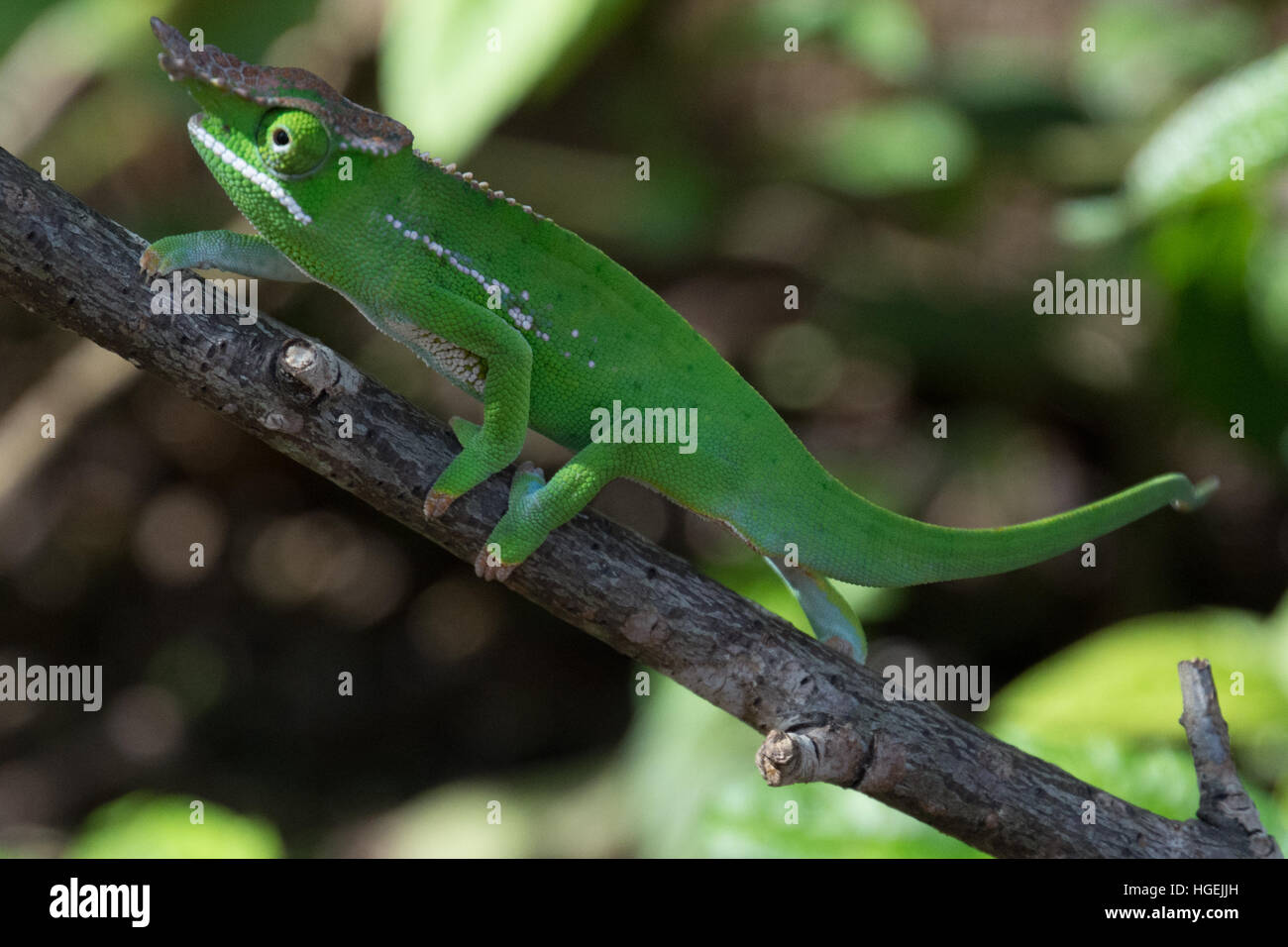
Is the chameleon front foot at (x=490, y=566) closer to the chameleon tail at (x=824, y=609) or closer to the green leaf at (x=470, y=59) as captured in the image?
the chameleon tail at (x=824, y=609)

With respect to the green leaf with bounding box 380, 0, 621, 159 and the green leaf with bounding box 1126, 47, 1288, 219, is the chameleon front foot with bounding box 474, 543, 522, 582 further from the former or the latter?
the green leaf with bounding box 1126, 47, 1288, 219

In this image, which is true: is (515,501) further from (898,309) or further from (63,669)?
(63,669)

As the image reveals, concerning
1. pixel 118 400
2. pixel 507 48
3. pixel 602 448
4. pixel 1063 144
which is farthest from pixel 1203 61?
pixel 118 400

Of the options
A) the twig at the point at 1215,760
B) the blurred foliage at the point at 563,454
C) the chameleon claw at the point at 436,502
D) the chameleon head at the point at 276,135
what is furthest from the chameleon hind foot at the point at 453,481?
the blurred foliage at the point at 563,454

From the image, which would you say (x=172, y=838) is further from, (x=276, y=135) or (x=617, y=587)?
(x=276, y=135)

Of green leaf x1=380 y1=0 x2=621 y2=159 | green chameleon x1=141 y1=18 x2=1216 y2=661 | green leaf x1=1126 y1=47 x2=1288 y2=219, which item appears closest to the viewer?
green chameleon x1=141 y1=18 x2=1216 y2=661

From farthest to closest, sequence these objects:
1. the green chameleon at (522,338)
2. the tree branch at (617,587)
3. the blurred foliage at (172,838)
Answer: the blurred foliage at (172,838) < the green chameleon at (522,338) < the tree branch at (617,587)

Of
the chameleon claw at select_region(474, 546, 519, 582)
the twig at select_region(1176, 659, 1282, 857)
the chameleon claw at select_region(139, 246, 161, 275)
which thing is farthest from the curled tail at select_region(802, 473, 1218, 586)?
the chameleon claw at select_region(139, 246, 161, 275)
